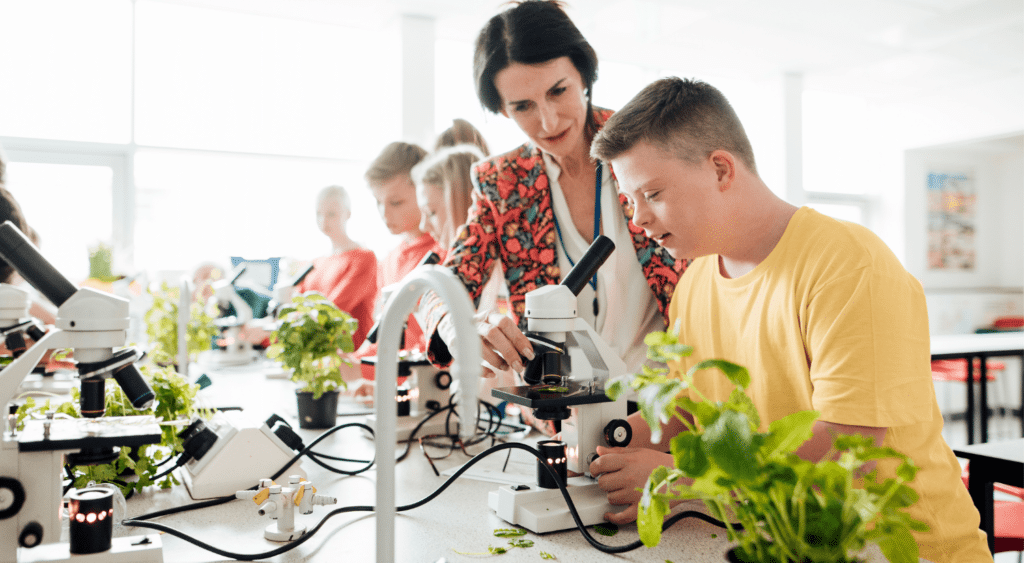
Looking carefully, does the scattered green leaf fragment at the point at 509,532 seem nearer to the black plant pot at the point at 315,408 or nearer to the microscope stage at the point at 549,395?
the microscope stage at the point at 549,395

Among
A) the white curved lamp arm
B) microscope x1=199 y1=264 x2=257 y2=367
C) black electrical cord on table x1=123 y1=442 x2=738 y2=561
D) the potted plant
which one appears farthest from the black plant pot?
microscope x1=199 y1=264 x2=257 y2=367

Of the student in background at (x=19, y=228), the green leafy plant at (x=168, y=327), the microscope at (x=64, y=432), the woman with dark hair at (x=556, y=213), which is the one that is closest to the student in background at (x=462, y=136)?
the woman with dark hair at (x=556, y=213)

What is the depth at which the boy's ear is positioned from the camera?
984 mm

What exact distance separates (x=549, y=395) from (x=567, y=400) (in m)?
0.03

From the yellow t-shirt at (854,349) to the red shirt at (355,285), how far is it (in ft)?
7.38

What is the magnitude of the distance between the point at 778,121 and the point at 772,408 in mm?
6344

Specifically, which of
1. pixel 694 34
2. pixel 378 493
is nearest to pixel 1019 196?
pixel 694 34

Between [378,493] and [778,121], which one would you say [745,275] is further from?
[778,121]

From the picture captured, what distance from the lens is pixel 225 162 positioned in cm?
489

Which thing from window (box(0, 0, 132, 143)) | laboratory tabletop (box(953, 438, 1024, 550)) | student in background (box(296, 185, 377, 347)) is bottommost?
laboratory tabletop (box(953, 438, 1024, 550))

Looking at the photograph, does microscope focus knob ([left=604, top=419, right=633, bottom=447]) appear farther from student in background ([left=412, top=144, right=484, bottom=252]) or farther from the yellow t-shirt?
student in background ([left=412, top=144, right=484, bottom=252])

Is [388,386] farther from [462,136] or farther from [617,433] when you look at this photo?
[462,136]

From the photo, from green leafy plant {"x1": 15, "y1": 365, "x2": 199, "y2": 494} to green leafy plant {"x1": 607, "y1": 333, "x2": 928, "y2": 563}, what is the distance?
874mm

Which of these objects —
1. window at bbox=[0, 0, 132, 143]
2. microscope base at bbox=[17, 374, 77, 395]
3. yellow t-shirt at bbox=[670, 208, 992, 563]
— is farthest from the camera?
window at bbox=[0, 0, 132, 143]
